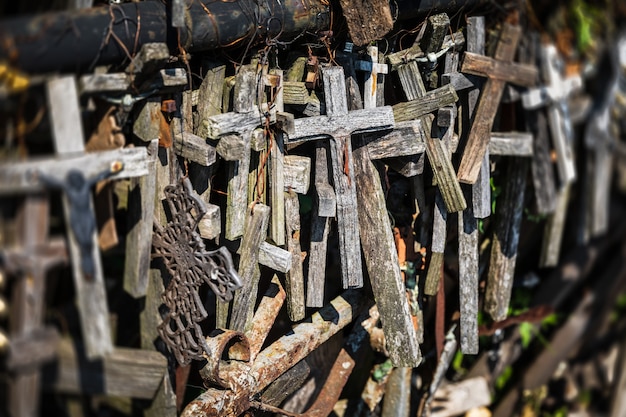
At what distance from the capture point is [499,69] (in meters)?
4.91

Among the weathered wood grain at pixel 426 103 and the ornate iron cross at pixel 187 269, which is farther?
the weathered wood grain at pixel 426 103

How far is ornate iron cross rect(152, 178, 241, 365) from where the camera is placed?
336cm

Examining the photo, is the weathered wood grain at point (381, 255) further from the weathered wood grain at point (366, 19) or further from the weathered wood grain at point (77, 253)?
the weathered wood grain at point (77, 253)

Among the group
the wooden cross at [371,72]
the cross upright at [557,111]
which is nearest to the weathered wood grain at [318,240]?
the wooden cross at [371,72]

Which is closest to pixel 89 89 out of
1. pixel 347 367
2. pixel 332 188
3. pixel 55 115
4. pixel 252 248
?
pixel 55 115

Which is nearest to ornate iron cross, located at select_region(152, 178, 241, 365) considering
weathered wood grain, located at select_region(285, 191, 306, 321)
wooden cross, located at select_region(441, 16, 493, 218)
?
weathered wood grain, located at select_region(285, 191, 306, 321)

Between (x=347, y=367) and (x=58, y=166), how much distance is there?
2.27 m

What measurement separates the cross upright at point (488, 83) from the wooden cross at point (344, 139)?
85 cm

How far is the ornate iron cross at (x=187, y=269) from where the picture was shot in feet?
11.0

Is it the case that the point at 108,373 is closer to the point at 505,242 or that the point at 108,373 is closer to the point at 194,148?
the point at 194,148

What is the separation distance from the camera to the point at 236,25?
348cm

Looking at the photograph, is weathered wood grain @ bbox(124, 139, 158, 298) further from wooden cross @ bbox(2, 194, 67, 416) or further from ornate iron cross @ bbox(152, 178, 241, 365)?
wooden cross @ bbox(2, 194, 67, 416)

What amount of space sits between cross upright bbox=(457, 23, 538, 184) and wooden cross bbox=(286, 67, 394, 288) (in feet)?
2.78

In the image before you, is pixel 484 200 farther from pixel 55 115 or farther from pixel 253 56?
pixel 55 115
